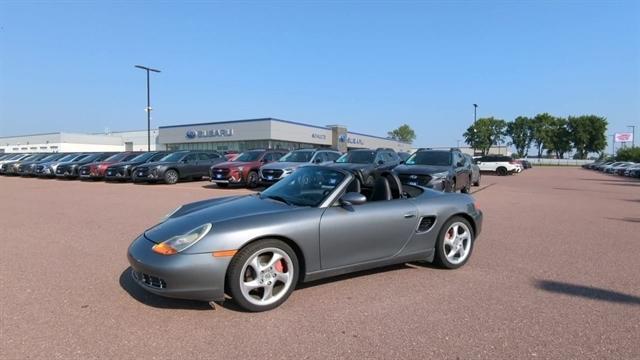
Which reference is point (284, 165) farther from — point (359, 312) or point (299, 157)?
point (359, 312)

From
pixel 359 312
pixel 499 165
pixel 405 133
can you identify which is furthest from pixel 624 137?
pixel 359 312

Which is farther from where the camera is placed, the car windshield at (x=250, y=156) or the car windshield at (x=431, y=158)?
the car windshield at (x=250, y=156)

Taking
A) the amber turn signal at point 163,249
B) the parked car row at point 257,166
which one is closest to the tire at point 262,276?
the amber turn signal at point 163,249

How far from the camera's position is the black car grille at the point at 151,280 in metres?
3.62

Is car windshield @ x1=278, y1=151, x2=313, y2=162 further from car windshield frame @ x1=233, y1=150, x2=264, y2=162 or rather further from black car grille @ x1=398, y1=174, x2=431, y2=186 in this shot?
black car grille @ x1=398, y1=174, x2=431, y2=186

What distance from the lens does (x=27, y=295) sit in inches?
164

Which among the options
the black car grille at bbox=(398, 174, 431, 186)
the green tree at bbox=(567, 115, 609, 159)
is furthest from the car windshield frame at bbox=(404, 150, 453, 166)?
the green tree at bbox=(567, 115, 609, 159)

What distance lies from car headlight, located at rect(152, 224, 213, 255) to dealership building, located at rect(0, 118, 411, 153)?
4824 centimetres

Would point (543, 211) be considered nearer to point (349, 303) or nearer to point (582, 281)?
point (582, 281)

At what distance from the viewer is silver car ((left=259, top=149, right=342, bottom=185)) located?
15.3 meters

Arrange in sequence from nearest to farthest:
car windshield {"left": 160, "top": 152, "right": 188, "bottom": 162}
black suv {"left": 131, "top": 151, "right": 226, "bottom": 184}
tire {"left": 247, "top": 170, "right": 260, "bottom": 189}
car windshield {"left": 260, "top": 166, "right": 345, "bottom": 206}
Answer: car windshield {"left": 260, "top": 166, "right": 345, "bottom": 206} → tire {"left": 247, "top": 170, "right": 260, "bottom": 189} → black suv {"left": 131, "top": 151, "right": 226, "bottom": 184} → car windshield {"left": 160, "top": 152, "right": 188, "bottom": 162}

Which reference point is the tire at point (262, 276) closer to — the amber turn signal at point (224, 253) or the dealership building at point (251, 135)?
the amber turn signal at point (224, 253)

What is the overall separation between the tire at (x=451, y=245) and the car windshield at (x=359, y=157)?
10.1m

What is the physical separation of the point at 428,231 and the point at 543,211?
720 centimetres
